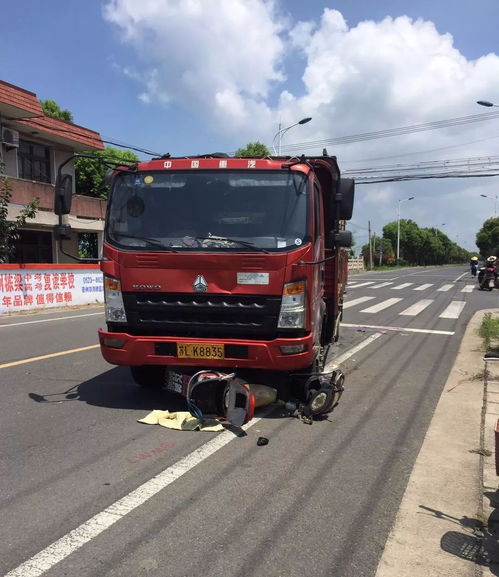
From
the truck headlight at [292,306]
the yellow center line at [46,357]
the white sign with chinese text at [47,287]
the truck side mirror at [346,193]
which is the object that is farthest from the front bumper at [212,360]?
the white sign with chinese text at [47,287]

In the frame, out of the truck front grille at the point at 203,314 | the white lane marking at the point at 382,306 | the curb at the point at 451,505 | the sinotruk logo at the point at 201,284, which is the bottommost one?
the curb at the point at 451,505

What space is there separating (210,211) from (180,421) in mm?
2106

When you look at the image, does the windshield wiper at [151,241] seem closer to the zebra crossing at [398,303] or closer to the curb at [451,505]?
the curb at [451,505]

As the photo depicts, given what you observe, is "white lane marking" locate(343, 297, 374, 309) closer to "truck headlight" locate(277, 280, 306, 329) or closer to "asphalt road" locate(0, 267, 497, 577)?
"asphalt road" locate(0, 267, 497, 577)

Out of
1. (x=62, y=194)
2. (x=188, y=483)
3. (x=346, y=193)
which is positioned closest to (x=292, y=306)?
(x=346, y=193)

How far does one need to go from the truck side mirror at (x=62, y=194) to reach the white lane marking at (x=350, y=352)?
12.7 ft

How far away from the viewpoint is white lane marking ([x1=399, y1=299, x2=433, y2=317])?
16.0m

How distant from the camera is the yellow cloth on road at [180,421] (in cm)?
492

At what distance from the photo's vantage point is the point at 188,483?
376 centimetres

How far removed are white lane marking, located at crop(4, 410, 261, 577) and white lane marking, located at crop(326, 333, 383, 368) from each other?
3.24 metres

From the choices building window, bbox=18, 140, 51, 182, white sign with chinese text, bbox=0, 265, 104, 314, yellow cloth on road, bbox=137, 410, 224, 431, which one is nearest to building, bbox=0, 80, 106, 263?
building window, bbox=18, 140, 51, 182

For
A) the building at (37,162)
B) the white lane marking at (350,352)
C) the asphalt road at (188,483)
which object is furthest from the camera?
the building at (37,162)

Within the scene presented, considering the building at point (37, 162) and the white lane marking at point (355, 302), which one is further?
the building at point (37, 162)

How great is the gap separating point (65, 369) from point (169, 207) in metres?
3.22
